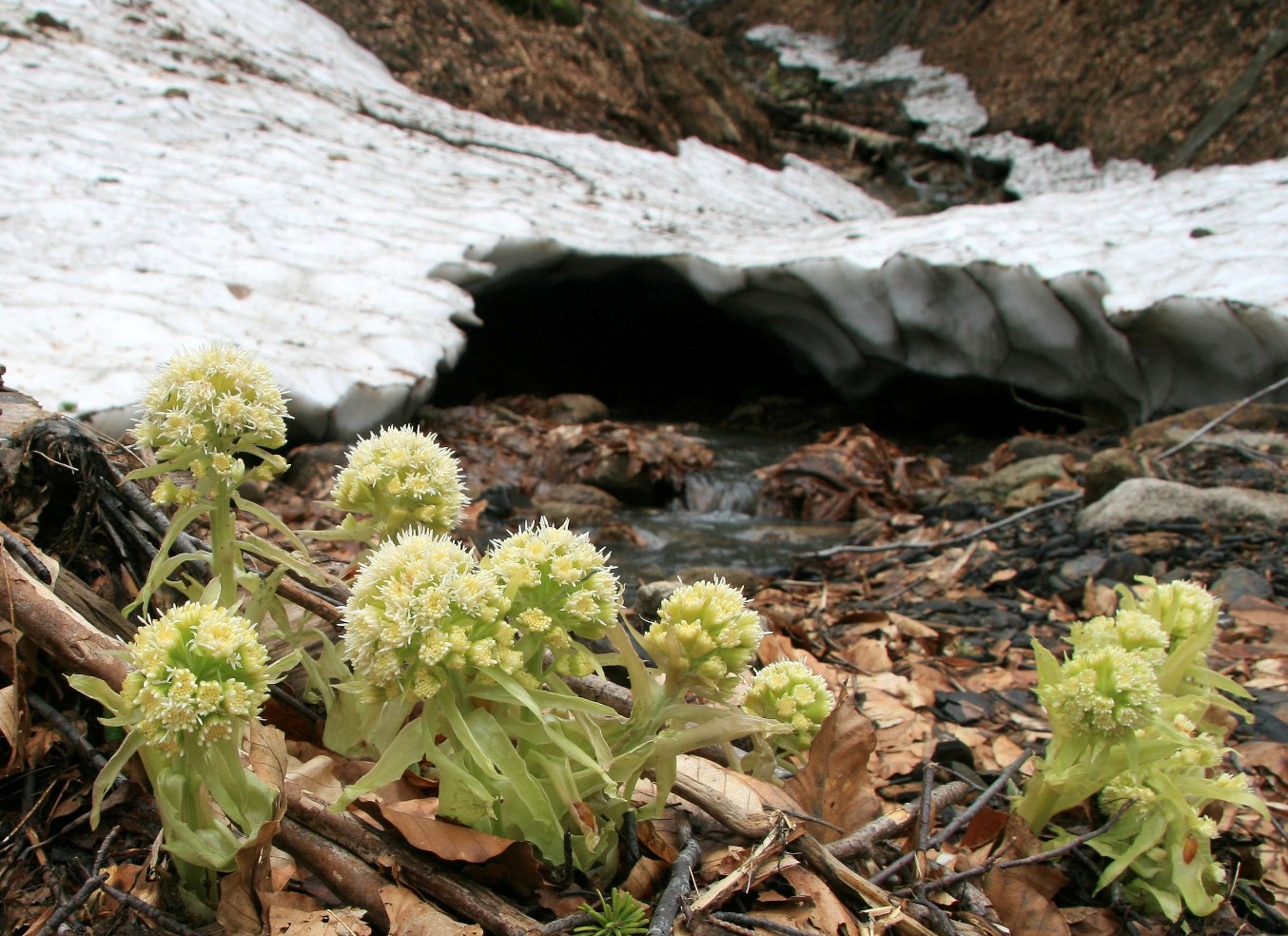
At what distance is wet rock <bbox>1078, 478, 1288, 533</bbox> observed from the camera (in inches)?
148

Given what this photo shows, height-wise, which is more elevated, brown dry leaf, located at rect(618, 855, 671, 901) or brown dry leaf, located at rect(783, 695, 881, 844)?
brown dry leaf, located at rect(783, 695, 881, 844)

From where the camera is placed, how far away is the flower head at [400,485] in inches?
48.6

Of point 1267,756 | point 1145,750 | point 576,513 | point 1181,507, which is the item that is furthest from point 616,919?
point 576,513

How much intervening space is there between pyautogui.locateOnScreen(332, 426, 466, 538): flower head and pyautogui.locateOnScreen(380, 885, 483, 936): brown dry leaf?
470mm

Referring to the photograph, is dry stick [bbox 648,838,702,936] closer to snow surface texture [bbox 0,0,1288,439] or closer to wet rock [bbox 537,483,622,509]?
snow surface texture [bbox 0,0,1288,439]

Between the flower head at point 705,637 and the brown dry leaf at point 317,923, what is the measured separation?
465 millimetres

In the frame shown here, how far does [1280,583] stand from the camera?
3127 millimetres

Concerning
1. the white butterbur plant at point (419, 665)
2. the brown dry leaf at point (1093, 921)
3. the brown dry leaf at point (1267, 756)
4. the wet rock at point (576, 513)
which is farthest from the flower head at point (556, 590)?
the wet rock at point (576, 513)

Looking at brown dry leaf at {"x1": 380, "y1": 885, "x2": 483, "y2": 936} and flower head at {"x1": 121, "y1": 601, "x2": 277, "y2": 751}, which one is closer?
flower head at {"x1": 121, "y1": 601, "x2": 277, "y2": 751}

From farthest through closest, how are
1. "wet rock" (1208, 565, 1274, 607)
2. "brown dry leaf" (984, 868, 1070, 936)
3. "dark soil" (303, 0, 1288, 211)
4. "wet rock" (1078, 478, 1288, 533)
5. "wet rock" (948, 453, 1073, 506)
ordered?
"dark soil" (303, 0, 1288, 211), "wet rock" (948, 453, 1073, 506), "wet rock" (1078, 478, 1288, 533), "wet rock" (1208, 565, 1274, 607), "brown dry leaf" (984, 868, 1070, 936)

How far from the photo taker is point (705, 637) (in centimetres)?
105

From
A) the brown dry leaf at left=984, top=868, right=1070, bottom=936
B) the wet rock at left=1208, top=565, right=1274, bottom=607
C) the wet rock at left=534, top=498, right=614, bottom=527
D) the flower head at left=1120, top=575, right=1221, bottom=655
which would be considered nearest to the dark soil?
the wet rock at left=534, top=498, right=614, bottom=527

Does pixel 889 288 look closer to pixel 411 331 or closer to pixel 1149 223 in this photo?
pixel 1149 223

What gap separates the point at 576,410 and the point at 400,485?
6.40m
